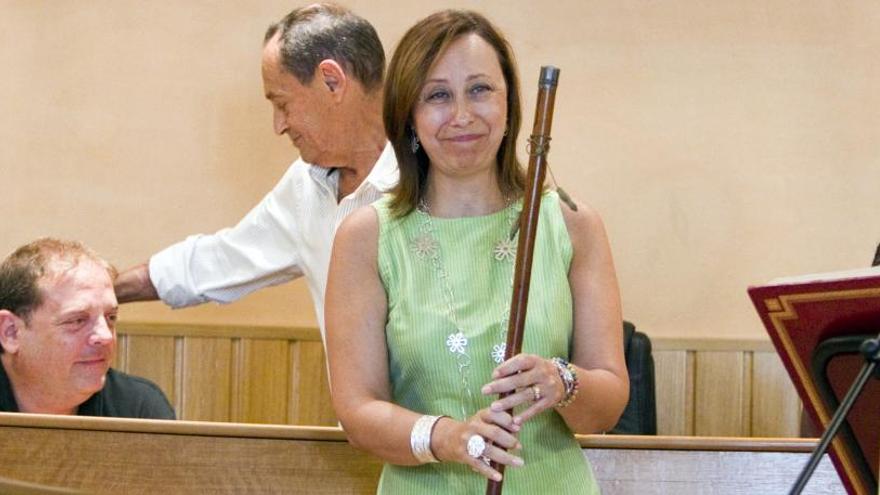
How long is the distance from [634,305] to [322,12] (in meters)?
1.54

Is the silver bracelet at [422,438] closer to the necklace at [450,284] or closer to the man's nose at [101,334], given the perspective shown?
the necklace at [450,284]

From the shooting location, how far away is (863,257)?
4227mm

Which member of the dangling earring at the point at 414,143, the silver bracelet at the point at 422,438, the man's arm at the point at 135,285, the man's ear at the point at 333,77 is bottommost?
the man's arm at the point at 135,285

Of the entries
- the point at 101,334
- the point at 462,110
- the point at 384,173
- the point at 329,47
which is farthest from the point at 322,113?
the point at 462,110

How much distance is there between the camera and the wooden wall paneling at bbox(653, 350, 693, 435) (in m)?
4.26

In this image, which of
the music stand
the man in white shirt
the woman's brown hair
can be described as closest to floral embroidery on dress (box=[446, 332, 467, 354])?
the woman's brown hair

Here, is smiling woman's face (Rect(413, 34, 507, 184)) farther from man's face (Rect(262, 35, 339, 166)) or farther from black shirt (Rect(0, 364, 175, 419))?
black shirt (Rect(0, 364, 175, 419))

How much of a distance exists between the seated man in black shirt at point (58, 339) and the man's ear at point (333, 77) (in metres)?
0.67

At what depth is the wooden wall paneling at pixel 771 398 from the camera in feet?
13.9

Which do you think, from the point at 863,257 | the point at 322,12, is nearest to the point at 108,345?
the point at 322,12

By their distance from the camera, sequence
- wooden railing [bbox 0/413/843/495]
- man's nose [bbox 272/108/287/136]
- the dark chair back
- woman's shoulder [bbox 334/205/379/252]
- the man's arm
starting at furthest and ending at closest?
the dark chair back, the man's arm, man's nose [bbox 272/108/287/136], wooden railing [bbox 0/413/843/495], woman's shoulder [bbox 334/205/379/252]

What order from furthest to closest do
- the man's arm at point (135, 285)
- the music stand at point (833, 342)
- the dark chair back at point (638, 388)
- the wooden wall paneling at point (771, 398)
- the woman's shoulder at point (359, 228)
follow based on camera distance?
the wooden wall paneling at point (771, 398)
the dark chair back at point (638, 388)
the man's arm at point (135, 285)
the woman's shoulder at point (359, 228)
the music stand at point (833, 342)

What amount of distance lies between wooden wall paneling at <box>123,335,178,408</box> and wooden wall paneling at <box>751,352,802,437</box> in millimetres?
1806

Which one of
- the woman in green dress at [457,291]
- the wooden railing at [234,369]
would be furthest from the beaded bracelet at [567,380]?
the wooden railing at [234,369]
